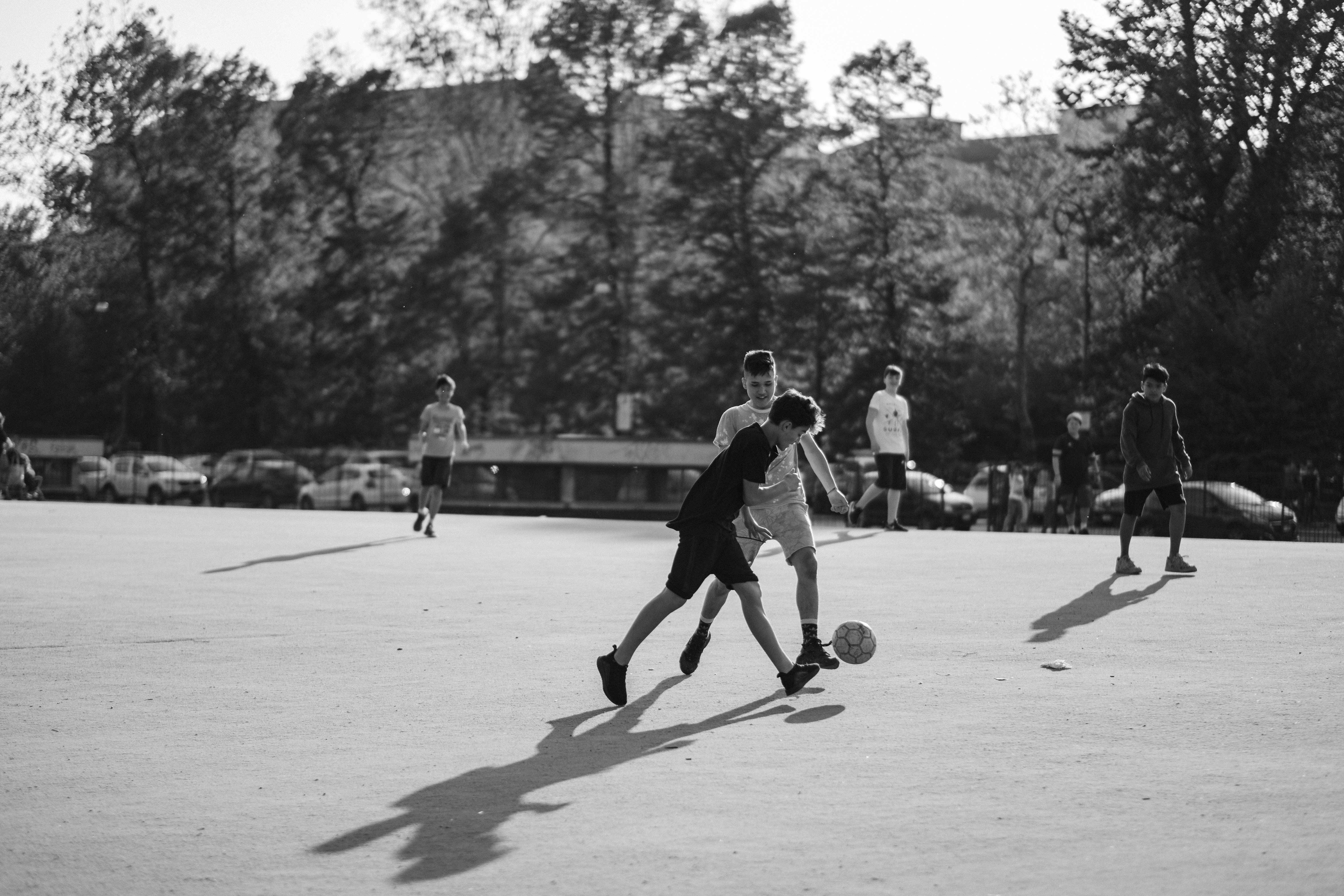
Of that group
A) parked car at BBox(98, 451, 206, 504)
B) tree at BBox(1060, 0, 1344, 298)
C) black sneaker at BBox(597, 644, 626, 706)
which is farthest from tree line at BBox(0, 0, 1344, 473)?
black sneaker at BBox(597, 644, 626, 706)

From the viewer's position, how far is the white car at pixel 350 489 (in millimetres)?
41844

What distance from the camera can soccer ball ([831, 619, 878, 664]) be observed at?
8.74 m

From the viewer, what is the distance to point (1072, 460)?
26.5m

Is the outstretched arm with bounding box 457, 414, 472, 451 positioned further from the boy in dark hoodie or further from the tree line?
the tree line

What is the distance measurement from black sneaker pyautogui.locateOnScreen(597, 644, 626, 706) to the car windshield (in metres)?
23.5

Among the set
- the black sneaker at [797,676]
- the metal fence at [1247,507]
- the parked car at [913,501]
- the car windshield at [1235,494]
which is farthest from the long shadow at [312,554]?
the car windshield at [1235,494]

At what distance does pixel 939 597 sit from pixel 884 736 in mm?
5897

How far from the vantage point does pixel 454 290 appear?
50.6 metres

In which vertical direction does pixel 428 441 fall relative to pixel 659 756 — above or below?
above

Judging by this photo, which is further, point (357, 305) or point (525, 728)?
point (357, 305)

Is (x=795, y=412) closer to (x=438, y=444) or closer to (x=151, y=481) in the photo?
(x=438, y=444)

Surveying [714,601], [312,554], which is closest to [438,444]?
[312,554]

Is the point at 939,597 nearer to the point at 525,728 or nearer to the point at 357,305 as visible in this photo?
the point at 525,728

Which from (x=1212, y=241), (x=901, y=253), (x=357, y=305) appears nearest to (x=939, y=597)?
(x=1212, y=241)
